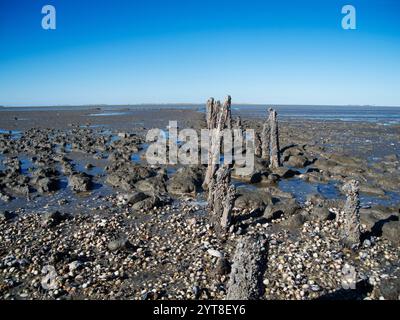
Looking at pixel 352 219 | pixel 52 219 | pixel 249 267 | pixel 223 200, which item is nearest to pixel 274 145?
pixel 223 200

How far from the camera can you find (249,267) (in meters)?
6.84

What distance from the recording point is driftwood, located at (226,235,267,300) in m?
6.77

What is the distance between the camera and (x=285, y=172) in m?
21.5

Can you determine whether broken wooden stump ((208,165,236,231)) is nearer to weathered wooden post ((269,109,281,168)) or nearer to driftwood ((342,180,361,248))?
driftwood ((342,180,361,248))

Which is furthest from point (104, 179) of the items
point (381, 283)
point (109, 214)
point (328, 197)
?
point (381, 283)

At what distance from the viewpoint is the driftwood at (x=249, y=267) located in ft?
22.2

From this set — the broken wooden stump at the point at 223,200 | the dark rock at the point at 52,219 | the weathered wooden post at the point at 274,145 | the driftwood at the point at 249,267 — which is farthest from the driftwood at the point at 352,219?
the weathered wooden post at the point at 274,145

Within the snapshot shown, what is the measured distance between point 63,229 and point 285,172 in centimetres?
1494

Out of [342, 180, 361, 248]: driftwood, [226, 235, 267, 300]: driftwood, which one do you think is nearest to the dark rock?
[226, 235, 267, 300]: driftwood

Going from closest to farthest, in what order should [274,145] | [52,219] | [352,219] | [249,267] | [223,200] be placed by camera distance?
[249,267] → [352,219] → [52,219] → [223,200] → [274,145]

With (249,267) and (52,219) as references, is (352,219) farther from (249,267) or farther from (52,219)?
(52,219)

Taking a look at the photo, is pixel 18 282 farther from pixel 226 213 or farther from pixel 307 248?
pixel 307 248

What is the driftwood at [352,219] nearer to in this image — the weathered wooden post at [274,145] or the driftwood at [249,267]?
the driftwood at [249,267]

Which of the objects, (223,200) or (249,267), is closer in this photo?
(249,267)
